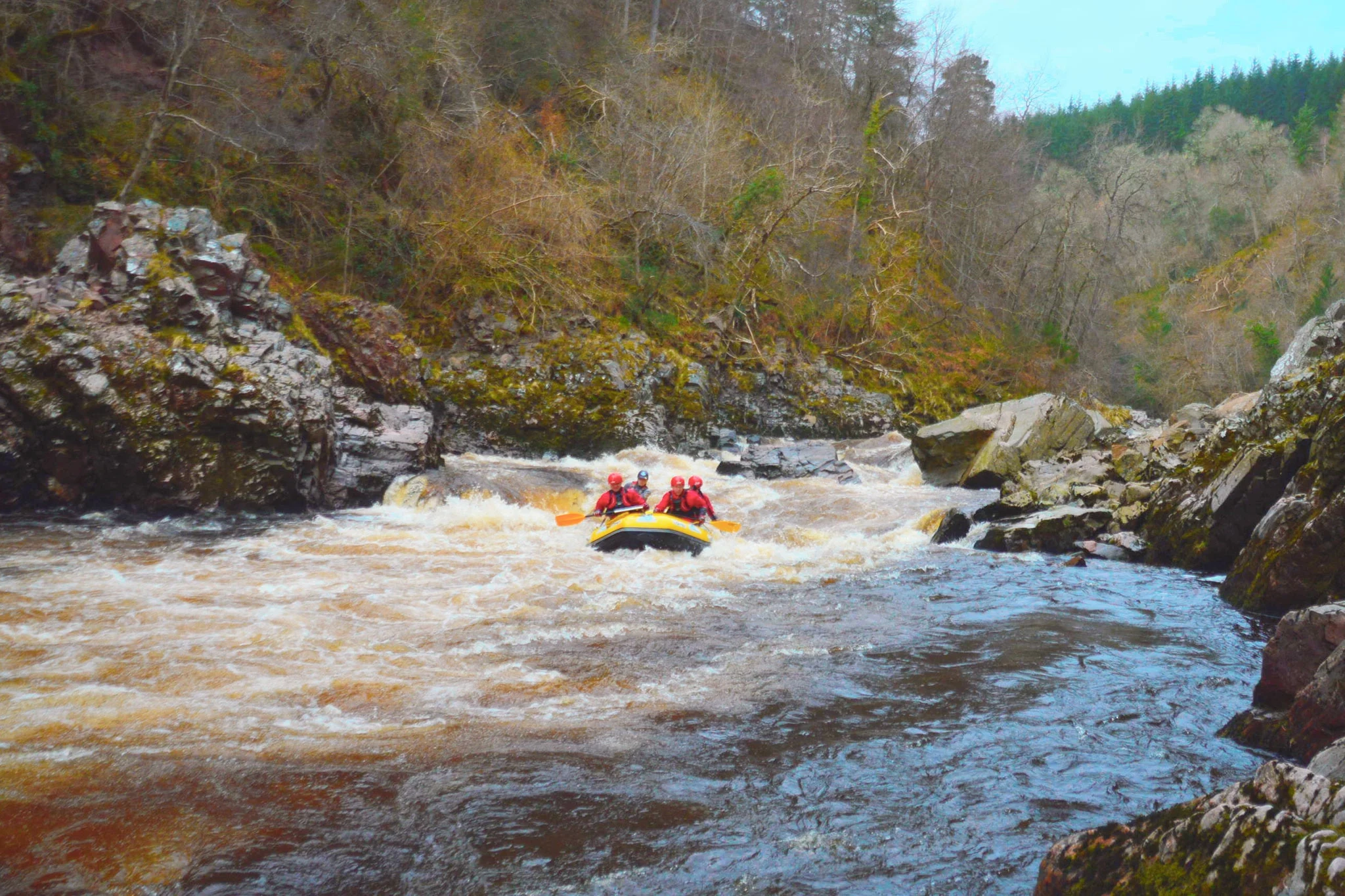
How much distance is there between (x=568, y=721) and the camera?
4.68 m

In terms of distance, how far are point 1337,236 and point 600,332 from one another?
1240 inches

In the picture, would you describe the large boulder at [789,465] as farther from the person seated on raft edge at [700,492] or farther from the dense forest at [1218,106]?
the dense forest at [1218,106]

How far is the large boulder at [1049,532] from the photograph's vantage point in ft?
33.9

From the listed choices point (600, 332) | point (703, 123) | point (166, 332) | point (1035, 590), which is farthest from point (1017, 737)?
point (703, 123)

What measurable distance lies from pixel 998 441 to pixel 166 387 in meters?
13.0

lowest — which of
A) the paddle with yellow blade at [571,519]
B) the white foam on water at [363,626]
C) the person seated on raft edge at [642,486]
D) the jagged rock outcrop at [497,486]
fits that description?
the white foam on water at [363,626]

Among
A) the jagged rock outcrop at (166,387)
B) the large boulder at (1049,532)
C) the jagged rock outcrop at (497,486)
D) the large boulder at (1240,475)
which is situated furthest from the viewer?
the jagged rock outcrop at (497,486)

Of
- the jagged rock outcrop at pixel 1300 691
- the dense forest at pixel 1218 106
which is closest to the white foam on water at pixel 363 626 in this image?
the jagged rock outcrop at pixel 1300 691

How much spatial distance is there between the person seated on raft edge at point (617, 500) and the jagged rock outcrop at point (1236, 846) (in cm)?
843

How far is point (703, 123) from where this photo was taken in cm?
2267

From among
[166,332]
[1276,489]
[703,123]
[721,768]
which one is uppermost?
[703,123]

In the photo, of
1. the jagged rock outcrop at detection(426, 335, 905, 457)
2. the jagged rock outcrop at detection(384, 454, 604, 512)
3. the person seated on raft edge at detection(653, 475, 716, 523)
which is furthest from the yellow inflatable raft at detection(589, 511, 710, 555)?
the jagged rock outcrop at detection(426, 335, 905, 457)

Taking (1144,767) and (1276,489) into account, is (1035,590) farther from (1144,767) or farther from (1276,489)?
(1144,767)

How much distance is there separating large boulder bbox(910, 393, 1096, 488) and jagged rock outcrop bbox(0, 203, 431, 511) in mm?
9362
